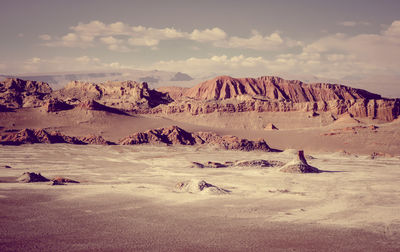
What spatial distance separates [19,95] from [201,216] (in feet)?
221

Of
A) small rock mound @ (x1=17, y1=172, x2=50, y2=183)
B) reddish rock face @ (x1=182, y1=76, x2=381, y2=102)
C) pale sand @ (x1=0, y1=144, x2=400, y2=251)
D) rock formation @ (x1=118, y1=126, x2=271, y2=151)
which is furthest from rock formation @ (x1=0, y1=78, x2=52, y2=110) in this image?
pale sand @ (x1=0, y1=144, x2=400, y2=251)

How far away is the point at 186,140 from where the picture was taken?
4406cm

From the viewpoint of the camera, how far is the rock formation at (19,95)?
64.2 m

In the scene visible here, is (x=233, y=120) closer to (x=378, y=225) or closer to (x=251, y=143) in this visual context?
(x=251, y=143)

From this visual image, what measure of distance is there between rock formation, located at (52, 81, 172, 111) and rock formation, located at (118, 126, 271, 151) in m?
25.9

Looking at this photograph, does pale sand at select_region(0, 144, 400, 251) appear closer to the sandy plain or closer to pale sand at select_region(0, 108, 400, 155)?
the sandy plain

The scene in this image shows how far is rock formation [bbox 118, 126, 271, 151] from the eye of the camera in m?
41.1

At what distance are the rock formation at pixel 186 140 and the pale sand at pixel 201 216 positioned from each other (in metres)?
21.7

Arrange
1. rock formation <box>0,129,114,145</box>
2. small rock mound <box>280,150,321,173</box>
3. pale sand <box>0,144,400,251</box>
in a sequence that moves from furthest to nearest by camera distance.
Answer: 1. rock formation <box>0,129,114,145</box>
2. small rock mound <box>280,150,321,173</box>
3. pale sand <box>0,144,400,251</box>

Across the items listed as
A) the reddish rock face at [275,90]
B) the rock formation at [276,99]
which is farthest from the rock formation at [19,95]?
the reddish rock face at [275,90]

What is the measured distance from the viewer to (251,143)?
4194 cm

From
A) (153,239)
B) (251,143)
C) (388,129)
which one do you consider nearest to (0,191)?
(153,239)

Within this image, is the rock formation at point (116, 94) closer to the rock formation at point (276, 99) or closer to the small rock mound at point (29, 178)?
the rock formation at point (276, 99)

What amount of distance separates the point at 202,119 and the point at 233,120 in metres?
5.28
